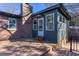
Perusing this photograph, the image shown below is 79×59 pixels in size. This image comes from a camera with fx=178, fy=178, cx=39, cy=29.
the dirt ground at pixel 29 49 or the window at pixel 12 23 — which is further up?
the window at pixel 12 23

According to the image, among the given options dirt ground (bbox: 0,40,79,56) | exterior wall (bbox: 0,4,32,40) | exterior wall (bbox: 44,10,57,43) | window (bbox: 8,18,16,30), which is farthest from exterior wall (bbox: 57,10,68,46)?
window (bbox: 8,18,16,30)

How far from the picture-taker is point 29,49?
14.7ft

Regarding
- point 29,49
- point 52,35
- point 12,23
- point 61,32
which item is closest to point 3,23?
point 12,23

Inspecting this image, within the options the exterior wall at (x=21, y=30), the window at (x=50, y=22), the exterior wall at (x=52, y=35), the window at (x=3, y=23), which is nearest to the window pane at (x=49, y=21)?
the window at (x=50, y=22)

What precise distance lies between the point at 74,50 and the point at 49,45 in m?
0.67

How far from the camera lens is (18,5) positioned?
14.9ft

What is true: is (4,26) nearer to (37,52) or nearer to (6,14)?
(6,14)

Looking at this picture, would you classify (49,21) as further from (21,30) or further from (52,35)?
(21,30)

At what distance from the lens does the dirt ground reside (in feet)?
14.1

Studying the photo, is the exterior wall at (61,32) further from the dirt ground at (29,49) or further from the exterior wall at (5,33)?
the exterior wall at (5,33)

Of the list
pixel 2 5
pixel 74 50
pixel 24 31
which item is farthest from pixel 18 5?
pixel 74 50

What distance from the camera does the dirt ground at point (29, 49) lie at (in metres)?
4.30

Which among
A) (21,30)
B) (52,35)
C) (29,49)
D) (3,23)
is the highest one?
(3,23)

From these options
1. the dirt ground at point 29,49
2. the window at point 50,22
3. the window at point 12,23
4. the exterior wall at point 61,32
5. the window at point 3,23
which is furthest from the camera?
the window at point 50,22
